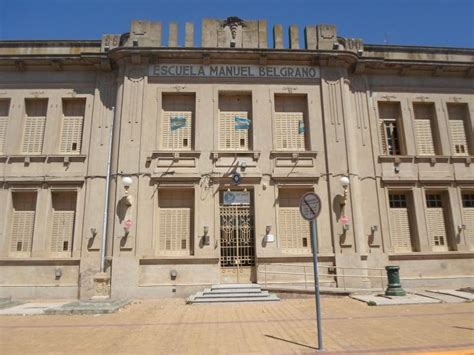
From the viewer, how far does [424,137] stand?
55.2 ft

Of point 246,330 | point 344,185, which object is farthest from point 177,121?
point 246,330

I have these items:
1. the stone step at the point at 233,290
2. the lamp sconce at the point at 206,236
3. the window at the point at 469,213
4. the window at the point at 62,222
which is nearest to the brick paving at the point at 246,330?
the stone step at the point at 233,290

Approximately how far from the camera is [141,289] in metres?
13.4

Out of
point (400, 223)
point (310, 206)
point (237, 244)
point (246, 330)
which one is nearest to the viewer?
point (310, 206)

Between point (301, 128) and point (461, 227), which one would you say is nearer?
point (461, 227)

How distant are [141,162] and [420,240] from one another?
12238 millimetres

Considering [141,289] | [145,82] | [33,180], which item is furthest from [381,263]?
[33,180]

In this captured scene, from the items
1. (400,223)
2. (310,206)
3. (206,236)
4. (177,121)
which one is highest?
(177,121)

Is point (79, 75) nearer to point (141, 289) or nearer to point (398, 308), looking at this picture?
point (141, 289)

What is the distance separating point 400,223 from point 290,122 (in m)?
6.55

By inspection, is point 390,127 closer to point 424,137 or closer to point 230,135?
point 424,137

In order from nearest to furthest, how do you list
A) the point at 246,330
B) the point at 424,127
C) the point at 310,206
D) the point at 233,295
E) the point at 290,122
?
the point at 310,206
the point at 246,330
the point at 233,295
the point at 290,122
the point at 424,127

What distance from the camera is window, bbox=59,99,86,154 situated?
15.6 m

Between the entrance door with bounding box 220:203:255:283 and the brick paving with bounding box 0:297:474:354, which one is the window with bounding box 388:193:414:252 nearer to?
the brick paving with bounding box 0:297:474:354
